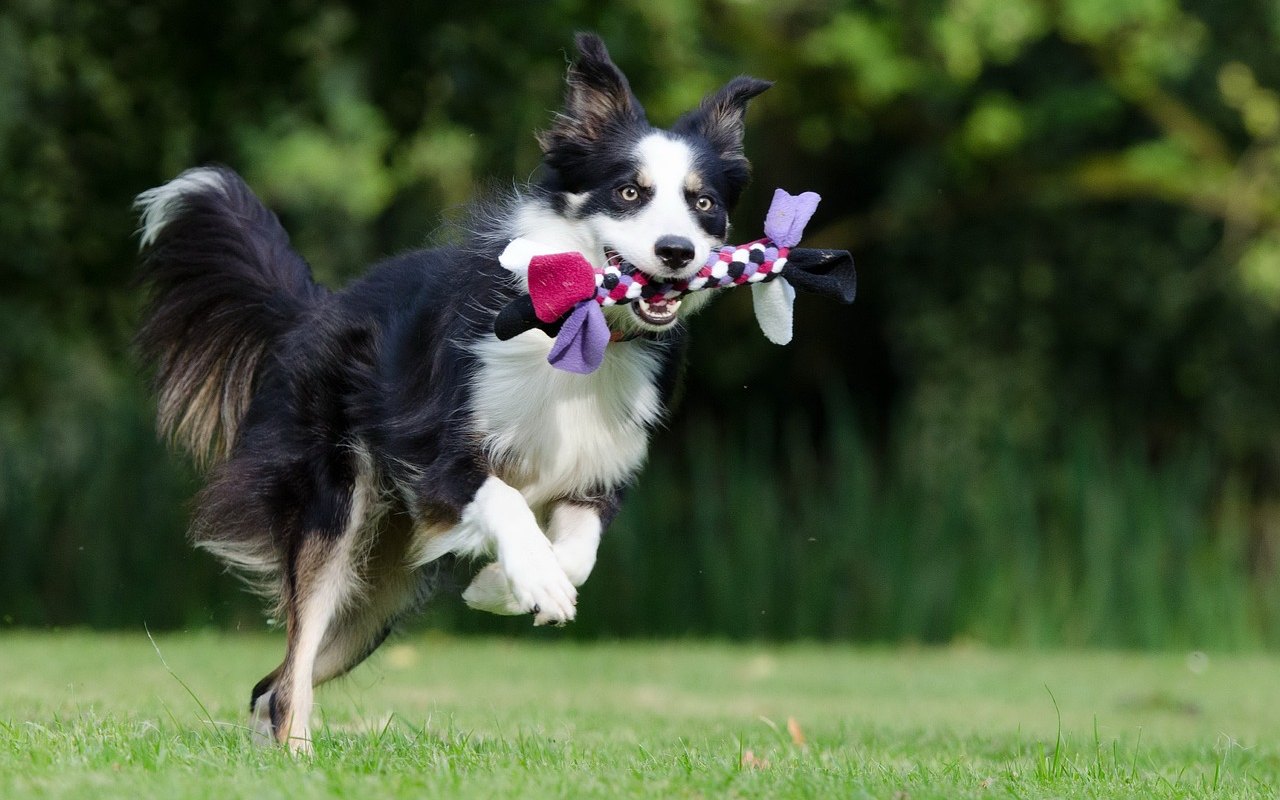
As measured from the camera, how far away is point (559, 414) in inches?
205

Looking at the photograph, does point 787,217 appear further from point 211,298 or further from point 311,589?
point 211,298

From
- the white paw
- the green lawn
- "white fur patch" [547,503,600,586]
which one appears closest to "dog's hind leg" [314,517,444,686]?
the green lawn

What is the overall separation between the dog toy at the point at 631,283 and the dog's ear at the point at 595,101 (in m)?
0.42

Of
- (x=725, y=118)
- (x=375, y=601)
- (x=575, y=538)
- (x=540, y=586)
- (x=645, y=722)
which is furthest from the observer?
(x=645, y=722)

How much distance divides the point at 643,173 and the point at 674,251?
345 mm

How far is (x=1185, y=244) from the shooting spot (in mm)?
15180

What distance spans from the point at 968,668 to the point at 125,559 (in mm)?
5510

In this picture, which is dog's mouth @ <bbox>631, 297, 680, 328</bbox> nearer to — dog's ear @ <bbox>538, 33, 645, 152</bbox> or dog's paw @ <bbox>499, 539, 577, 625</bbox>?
dog's ear @ <bbox>538, 33, 645, 152</bbox>

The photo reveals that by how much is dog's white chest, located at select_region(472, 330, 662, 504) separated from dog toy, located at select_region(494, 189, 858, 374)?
22 cm

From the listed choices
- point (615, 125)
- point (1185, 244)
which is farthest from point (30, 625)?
point (1185, 244)

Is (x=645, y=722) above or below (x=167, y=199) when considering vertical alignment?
below

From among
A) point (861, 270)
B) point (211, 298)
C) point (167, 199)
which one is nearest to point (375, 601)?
point (211, 298)

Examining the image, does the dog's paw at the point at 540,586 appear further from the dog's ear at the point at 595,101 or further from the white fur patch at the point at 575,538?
the dog's ear at the point at 595,101

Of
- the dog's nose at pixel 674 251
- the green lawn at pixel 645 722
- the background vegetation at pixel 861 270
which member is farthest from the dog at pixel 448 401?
the background vegetation at pixel 861 270
